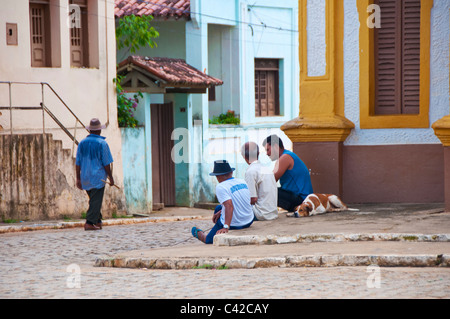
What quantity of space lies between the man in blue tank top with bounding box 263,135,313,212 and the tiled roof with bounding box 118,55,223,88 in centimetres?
714

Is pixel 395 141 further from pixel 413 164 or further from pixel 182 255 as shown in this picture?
pixel 182 255

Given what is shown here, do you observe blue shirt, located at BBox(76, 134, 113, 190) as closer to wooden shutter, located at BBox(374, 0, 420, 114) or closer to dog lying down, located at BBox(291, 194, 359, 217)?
dog lying down, located at BBox(291, 194, 359, 217)

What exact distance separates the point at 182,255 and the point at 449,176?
367 cm

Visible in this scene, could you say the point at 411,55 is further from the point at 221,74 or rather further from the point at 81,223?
the point at 221,74

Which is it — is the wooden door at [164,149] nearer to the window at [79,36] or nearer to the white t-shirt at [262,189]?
the window at [79,36]

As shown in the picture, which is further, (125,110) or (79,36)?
(125,110)

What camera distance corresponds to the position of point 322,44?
40.4 ft

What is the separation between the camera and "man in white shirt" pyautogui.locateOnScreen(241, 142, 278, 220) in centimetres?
1043

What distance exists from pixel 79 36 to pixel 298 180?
24.4 ft

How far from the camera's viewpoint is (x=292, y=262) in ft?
26.3

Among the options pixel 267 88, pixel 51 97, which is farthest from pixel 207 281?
pixel 267 88

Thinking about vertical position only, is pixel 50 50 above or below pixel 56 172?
above

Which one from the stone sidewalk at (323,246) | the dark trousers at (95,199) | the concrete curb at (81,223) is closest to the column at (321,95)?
the stone sidewalk at (323,246)
